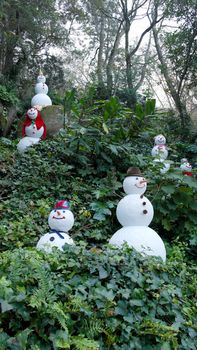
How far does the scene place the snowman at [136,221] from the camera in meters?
3.64

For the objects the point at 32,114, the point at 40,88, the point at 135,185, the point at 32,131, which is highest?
the point at 40,88

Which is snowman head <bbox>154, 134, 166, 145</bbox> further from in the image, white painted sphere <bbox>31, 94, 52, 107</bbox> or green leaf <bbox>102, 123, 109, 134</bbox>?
white painted sphere <bbox>31, 94, 52, 107</bbox>

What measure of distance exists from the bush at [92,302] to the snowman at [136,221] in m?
0.69

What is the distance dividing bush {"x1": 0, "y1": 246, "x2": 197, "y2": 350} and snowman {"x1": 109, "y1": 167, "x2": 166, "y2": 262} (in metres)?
0.69

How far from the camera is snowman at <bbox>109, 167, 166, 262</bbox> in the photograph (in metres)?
3.64

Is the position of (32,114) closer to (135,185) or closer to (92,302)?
(135,185)

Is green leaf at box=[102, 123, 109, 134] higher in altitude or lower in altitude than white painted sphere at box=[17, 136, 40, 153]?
higher

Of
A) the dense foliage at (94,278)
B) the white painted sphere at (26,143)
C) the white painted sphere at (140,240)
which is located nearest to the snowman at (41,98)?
the white painted sphere at (26,143)

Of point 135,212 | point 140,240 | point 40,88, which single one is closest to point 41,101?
point 40,88

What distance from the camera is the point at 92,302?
2.29 metres

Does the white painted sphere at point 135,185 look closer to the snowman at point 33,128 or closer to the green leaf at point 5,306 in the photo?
the green leaf at point 5,306

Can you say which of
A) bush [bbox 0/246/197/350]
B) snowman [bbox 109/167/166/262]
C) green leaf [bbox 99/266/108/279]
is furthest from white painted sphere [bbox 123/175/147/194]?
green leaf [bbox 99/266/108/279]

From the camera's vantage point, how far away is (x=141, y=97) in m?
12.6

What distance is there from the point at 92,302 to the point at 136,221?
1636 millimetres
